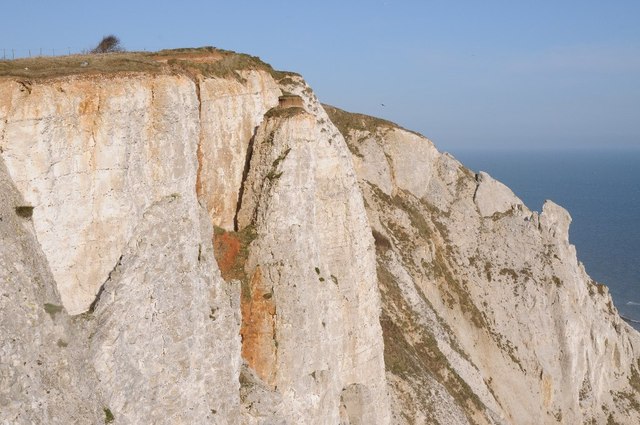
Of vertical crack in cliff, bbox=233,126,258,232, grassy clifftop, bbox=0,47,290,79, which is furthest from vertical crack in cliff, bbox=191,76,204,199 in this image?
vertical crack in cliff, bbox=233,126,258,232

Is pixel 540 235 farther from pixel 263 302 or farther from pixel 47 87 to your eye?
pixel 47 87

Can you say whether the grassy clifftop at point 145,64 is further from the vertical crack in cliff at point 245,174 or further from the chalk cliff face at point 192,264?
the vertical crack in cliff at point 245,174

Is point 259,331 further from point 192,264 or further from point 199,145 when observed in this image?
point 199,145

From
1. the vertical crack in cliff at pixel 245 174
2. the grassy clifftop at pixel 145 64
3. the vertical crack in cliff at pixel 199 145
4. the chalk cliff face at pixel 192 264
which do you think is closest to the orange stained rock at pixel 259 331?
the chalk cliff face at pixel 192 264

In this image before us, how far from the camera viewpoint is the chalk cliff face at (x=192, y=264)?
17.9 metres

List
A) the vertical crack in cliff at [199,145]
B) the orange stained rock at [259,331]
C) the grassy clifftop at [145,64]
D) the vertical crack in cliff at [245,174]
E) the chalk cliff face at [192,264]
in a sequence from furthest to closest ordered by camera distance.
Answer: the vertical crack in cliff at [245,174]
the orange stained rock at [259,331]
the vertical crack in cliff at [199,145]
the grassy clifftop at [145,64]
the chalk cliff face at [192,264]

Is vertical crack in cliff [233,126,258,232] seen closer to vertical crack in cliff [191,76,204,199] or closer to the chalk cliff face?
the chalk cliff face

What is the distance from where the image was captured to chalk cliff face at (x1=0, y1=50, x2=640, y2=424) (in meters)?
17.9

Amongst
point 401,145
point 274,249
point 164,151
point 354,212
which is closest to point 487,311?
point 401,145

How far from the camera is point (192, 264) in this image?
22.0 m

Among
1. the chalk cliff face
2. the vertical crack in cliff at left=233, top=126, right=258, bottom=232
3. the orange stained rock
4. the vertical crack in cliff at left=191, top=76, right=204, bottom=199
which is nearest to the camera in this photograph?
the chalk cliff face

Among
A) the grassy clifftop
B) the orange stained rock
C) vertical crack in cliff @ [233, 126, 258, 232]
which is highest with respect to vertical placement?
the grassy clifftop

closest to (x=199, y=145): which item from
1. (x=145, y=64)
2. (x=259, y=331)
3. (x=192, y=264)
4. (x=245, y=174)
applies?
(x=245, y=174)

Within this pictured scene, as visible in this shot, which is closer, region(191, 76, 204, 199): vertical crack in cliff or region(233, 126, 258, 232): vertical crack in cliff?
region(191, 76, 204, 199): vertical crack in cliff
